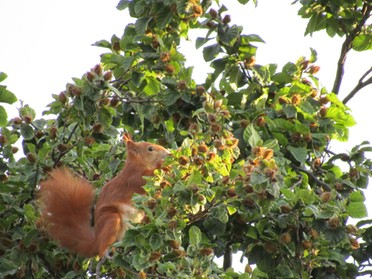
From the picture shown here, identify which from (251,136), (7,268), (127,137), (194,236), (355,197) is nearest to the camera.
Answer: (194,236)

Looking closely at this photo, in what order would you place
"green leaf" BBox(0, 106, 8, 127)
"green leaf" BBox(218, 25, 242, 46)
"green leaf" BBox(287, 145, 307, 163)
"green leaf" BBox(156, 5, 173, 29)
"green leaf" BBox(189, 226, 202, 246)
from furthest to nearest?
1. "green leaf" BBox(156, 5, 173, 29)
2. "green leaf" BBox(218, 25, 242, 46)
3. "green leaf" BBox(0, 106, 8, 127)
4. "green leaf" BBox(287, 145, 307, 163)
5. "green leaf" BBox(189, 226, 202, 246)

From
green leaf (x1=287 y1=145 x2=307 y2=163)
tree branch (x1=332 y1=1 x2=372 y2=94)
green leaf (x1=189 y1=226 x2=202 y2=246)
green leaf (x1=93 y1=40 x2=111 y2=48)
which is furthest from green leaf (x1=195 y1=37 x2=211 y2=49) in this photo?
green leaf (x1=189 y1=226 x2=202 y2=246)

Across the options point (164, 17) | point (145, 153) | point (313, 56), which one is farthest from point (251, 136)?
point (145, 153)

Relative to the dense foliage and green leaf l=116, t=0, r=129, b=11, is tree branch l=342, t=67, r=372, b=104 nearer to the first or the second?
the dense foliage

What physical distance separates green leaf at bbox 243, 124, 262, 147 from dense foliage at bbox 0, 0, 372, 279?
0.01 m

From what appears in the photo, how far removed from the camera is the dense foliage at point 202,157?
13.1ft

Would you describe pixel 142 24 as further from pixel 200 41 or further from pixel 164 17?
pixel 200 41

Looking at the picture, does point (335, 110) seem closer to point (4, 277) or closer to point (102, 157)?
point (102, 157)

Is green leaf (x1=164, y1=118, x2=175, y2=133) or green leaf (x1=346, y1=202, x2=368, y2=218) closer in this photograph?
green leaf (x1=346, y1=202, x2=368, y2=218)

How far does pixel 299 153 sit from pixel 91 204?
1.25 meters

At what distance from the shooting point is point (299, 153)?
4.76m

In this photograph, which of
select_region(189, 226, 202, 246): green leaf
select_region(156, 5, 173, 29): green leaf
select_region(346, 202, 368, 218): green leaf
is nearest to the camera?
select_region(189, 226, 202, 246): green leaf

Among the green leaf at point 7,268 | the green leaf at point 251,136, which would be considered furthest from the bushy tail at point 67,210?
the green leaf at point 251,136

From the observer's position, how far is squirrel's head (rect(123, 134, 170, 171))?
17.4ft
